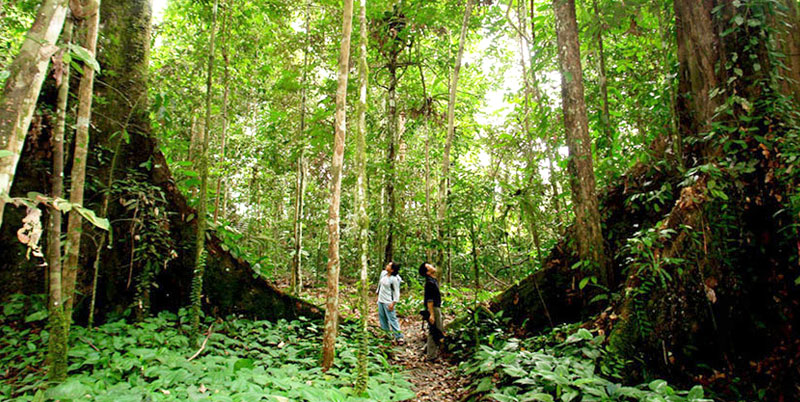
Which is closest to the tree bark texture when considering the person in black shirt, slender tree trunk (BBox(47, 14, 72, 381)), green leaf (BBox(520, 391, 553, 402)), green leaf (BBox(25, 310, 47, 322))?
green leaf (BBox(520, 391, 553, 402))

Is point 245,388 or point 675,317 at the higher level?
point 675,317

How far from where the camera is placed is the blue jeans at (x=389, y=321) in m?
7.81

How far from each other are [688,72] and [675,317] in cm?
297

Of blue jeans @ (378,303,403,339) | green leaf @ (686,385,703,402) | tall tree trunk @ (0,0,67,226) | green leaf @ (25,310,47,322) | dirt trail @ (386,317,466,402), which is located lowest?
dirt trail @ (386,317,466,402)

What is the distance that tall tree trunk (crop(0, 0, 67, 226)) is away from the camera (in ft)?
6.07

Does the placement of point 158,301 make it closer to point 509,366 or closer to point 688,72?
point 509,366

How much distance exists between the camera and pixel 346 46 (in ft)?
17.5

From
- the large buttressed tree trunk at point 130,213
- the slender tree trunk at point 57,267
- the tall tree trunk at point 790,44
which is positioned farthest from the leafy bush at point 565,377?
the large buttressed tree trunk at point 130,213

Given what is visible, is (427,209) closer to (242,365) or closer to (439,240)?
(439,240)

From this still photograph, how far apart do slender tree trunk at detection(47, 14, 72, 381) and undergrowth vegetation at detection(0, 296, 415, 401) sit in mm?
187

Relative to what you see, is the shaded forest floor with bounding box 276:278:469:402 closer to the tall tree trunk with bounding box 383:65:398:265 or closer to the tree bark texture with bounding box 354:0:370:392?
the tree bark texture with bounding box 354:0:370:392

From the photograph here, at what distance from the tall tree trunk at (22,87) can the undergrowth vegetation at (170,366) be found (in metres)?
2.07

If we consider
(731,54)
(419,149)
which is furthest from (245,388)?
(419,149)

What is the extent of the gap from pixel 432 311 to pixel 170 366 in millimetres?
4292
